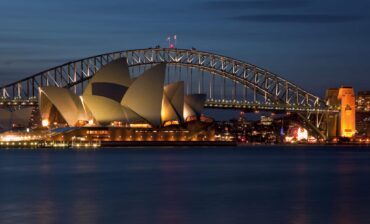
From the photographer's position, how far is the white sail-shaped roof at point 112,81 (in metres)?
86.8

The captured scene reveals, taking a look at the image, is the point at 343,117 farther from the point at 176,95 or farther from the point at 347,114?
the point at 176,95

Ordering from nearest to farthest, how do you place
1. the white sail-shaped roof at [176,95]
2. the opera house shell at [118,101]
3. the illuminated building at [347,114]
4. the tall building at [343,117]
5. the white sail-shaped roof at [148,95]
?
the white sail-shaped roof at [148,95] → the opera house shell at [118,101] → the white sail-shaped roof at [176,95] → the illuminated building at [347,114] → the tall building at [343,117]

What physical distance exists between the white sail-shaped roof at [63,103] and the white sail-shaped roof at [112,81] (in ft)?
16.1

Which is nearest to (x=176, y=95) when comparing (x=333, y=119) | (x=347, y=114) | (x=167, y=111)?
(x=167, y=111)

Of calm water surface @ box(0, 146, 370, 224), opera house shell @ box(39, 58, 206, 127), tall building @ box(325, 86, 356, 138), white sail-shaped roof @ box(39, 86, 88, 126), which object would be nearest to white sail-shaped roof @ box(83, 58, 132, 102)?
opera house shell @ box(39, 58, 206, 127)

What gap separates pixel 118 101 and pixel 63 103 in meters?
7.45

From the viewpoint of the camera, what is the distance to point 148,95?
287 ft

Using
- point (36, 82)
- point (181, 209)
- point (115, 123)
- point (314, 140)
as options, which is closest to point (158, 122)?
point (115, 123)

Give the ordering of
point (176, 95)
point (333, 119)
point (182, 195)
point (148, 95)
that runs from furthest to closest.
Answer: point (333, 119)
point (176, 95)
point (148, 95)
point (182, 195)

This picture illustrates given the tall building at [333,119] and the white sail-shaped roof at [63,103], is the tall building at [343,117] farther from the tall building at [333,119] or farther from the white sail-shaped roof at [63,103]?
the white sail-shaped roof at [63,103]

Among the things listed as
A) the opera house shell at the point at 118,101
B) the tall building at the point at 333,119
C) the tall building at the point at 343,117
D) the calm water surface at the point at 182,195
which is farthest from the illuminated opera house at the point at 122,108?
the calm water surface at the point at 182,195

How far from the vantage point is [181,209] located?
28922mm

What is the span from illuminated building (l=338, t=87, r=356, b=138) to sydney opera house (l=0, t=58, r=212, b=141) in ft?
86.6

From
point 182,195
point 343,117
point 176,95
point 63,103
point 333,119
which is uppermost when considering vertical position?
point 176,95
